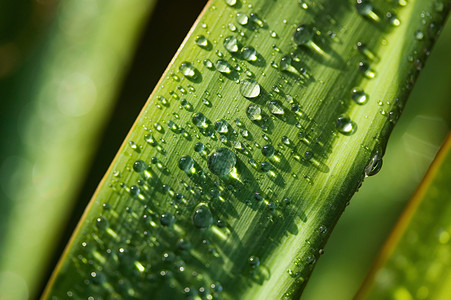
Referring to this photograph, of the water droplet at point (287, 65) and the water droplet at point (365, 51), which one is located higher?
the water droplet at point (365, 51)

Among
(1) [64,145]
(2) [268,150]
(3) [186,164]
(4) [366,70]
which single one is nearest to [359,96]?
(4) [366,70]

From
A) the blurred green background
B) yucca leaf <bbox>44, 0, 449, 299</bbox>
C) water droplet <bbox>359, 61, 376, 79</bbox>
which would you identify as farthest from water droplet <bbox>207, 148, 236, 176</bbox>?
the blurred green background

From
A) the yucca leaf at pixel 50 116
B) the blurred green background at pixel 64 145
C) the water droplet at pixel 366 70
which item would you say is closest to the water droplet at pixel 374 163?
the water droplet at pixel 366 70

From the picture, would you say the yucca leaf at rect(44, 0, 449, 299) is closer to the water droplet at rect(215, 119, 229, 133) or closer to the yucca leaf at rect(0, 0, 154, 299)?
the water droplet at rect(215, 119, 229, 133)

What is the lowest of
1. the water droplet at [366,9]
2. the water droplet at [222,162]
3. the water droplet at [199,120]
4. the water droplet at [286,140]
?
the water droplet at [222,162]

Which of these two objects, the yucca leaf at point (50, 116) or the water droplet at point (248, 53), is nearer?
the water droplet at point (248, 53)

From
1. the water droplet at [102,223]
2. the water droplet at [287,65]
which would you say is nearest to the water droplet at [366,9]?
the water droplet at [287,65]

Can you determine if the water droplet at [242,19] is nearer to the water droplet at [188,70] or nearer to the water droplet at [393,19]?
the water droplet at [188,70]
